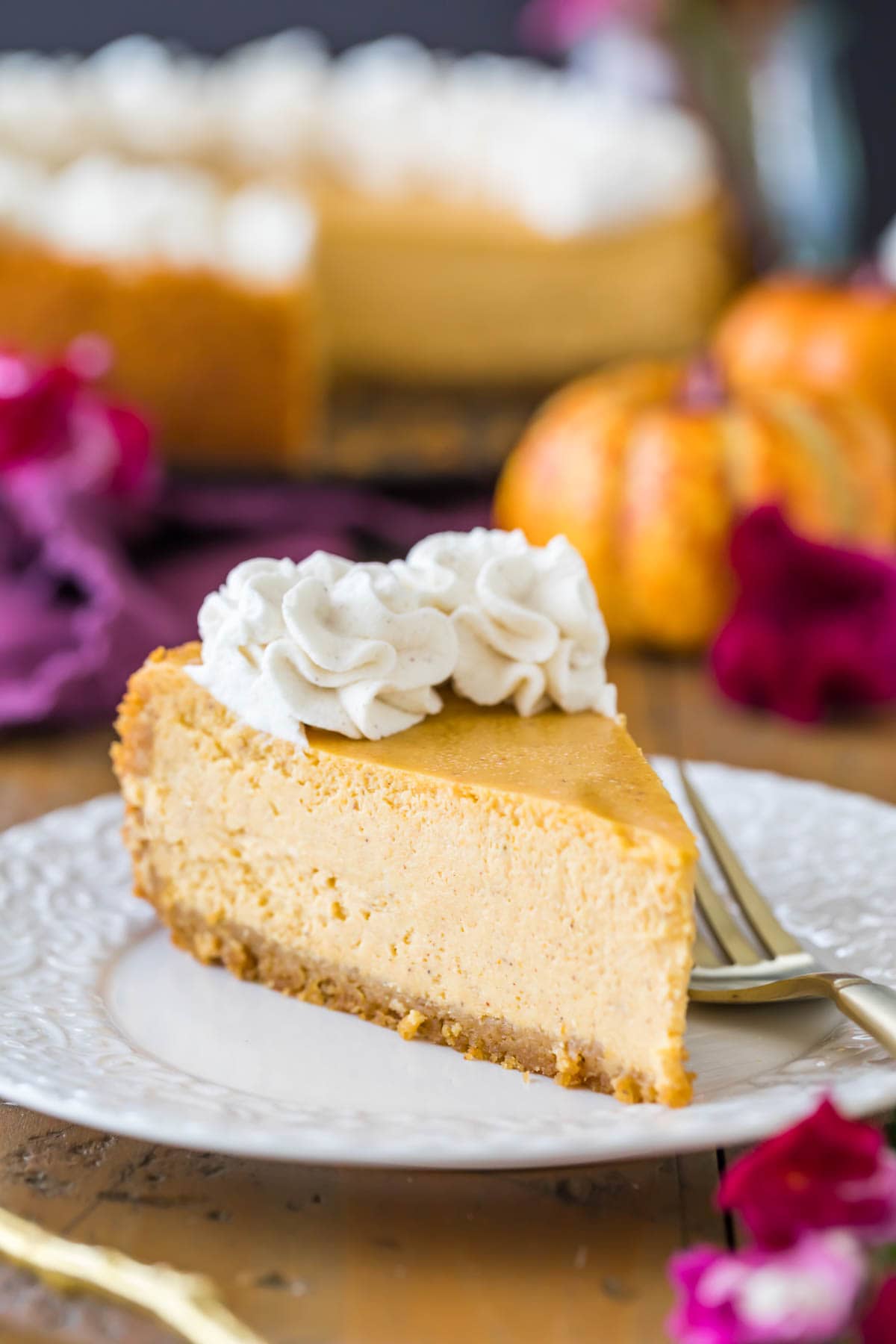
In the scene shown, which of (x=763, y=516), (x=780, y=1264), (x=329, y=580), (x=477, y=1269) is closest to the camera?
(x=780, y=1264)

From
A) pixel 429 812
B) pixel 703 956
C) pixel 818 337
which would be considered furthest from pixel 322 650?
pixel 818 337

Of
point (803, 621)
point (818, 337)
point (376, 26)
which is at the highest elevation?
point (376, 26)

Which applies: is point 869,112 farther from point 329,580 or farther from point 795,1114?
point 795,1114

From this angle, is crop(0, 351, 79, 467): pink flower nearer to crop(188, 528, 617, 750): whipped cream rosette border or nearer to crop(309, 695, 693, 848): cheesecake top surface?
crop(188, 528, 617, 750): whipped cream rosette border

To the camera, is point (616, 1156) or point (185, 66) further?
point (185, 66)

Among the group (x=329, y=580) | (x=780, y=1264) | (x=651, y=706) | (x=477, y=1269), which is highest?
(x=329, y=580)

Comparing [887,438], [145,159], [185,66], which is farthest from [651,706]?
[185,66]

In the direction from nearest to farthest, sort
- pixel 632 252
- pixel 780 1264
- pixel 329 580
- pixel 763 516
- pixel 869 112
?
pixel 780 1264, pixel 329 580, pixel 763 516, pixel 632 252, pixel 869 112

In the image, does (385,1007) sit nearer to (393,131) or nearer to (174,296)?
(174,296)
